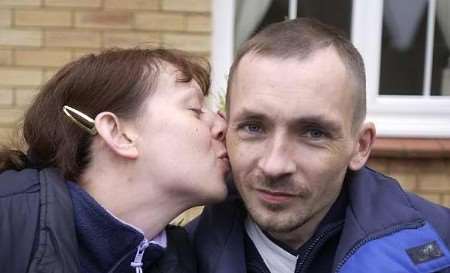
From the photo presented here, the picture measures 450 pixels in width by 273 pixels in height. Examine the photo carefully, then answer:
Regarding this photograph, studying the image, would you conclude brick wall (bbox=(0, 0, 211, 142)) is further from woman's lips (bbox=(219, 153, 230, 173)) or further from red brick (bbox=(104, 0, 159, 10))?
woman's lips (bbox=(219, 153, 230, 173))

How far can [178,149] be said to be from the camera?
2018 millimetres

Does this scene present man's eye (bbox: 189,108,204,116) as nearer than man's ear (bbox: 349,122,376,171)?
No

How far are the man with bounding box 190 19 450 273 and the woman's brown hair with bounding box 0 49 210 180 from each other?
267mm

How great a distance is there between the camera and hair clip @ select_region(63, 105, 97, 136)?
6.52ft

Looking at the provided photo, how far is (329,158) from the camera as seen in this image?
1861 millimetres

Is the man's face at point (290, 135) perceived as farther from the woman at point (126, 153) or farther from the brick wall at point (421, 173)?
the brick wall at point (421, 173)

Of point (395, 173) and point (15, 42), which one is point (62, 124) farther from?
point (395, 173)

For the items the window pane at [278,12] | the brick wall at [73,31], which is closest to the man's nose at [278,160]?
the brick wall at [73,31]

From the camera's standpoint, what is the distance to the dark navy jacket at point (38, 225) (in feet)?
5.59

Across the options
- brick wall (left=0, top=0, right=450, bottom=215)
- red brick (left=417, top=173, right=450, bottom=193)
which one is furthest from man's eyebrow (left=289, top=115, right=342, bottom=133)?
red brick (left=417, top=173, right=450, bottom=193)

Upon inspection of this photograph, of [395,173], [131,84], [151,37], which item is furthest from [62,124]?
[395,173]

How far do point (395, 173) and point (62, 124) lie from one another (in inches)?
113

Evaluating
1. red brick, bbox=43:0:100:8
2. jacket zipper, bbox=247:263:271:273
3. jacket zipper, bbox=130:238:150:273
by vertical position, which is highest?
red brick, bbox=43:0:100:8

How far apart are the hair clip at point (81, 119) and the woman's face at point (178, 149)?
12cm
